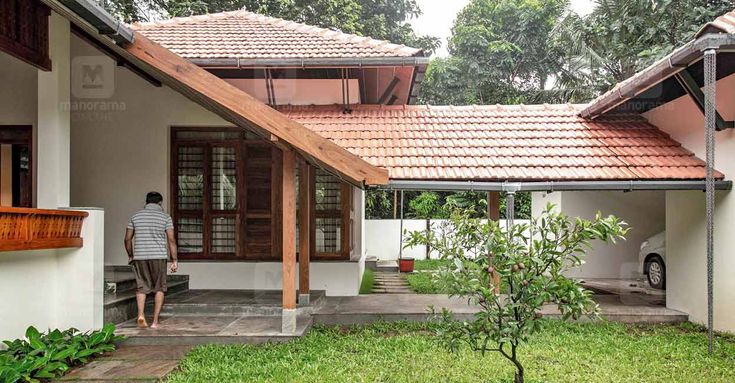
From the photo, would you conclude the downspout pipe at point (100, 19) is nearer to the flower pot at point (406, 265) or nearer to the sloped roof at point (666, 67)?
the sloped roof at point (666, 67)

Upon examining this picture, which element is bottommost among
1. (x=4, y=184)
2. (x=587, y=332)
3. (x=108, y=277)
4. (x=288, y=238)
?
(x=587, y=332)

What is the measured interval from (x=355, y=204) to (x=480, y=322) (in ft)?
21.9

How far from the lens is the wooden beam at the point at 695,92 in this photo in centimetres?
664

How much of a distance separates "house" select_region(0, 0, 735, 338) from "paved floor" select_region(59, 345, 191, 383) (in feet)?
2.01

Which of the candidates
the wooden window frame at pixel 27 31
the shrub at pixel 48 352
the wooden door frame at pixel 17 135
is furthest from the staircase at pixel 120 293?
the wooden window frame at pixel 27 31

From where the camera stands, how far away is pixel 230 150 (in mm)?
8961

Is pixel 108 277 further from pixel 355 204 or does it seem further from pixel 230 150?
pixel 355 204

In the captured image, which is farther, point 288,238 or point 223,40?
point 223,40

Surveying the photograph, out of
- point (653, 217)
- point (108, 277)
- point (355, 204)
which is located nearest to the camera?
point (108, 277)

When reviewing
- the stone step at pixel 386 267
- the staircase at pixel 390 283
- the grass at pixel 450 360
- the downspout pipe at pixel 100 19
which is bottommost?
the stone step at pixel 386 267

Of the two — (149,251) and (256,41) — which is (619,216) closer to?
(256,41)

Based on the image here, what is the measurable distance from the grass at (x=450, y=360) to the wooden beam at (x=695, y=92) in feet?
8.53

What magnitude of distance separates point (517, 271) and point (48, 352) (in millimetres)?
4248

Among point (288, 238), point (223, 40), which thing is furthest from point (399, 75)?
point (288, 238)
